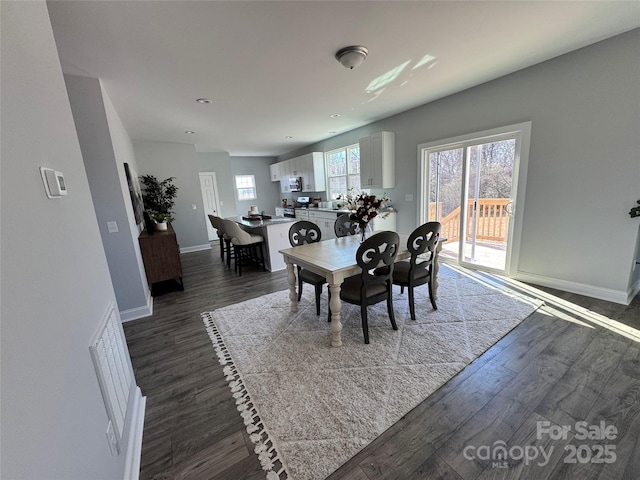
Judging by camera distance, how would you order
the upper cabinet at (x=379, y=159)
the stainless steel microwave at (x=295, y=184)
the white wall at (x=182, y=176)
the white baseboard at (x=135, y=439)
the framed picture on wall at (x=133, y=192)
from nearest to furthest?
the white baseboard at (x=135, y=439) → the framed picture on wall at (x=133, y=192) → the upper cabinet at (x=379, y=159) → the white wall at (x=182, y=176) → the stainless steel microwave at (x=295, y=184)

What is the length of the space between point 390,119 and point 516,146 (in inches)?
84.8

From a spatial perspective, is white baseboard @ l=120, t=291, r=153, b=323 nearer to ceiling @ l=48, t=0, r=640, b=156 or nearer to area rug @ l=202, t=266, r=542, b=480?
area rug @ l=202, t=266, r=542, b=480

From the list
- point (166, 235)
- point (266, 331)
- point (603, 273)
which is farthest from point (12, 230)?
point (603, 273)

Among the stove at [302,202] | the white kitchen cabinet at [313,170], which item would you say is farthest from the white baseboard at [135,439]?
the stove at [302,202]

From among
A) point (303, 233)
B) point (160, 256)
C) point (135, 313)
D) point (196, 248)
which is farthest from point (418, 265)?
point (196, 248)

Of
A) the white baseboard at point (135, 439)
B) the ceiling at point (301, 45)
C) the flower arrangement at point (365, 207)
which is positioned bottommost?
the white baseboard at point (135, 439)

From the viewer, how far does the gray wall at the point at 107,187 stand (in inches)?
103

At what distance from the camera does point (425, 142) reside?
4.24 m

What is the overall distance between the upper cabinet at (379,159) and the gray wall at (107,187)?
3.92 m

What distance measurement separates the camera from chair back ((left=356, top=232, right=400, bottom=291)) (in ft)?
6.93

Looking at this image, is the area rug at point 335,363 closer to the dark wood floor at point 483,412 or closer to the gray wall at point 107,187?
the dark wood floor at point 483,412

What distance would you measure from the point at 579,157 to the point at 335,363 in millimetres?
3397

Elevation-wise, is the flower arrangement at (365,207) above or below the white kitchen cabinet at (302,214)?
above

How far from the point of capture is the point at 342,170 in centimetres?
626
